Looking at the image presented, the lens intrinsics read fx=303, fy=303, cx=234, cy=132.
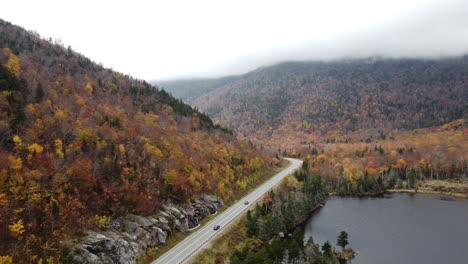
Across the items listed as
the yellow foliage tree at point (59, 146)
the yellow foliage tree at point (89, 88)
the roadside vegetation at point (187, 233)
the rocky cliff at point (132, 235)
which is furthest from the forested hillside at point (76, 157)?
the roadside vegetation at point (187, 233)

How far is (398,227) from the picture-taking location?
90.6 m

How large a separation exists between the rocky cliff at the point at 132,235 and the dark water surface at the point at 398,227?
35636 millimetres

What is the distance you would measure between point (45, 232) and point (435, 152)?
7658 inches

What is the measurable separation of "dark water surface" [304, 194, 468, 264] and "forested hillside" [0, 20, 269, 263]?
31.5 m

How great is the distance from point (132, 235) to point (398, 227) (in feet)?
253

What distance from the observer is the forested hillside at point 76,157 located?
150 ft

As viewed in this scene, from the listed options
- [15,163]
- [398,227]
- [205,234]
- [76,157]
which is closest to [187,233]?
[205,234]

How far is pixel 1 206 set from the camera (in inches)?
1687

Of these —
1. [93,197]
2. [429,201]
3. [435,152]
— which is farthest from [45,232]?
[435,152]

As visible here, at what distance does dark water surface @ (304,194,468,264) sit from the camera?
233ft

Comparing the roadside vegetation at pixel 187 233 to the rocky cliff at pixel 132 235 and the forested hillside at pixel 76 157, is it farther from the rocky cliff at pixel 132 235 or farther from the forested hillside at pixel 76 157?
the forested hillside at pixel 76 157

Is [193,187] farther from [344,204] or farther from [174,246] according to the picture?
[344,204]

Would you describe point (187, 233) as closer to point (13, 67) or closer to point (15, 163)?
point (15, 163)

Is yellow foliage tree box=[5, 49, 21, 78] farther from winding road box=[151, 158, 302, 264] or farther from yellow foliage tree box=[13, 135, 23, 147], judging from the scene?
winding road box=[151, 158, 302, 264]
